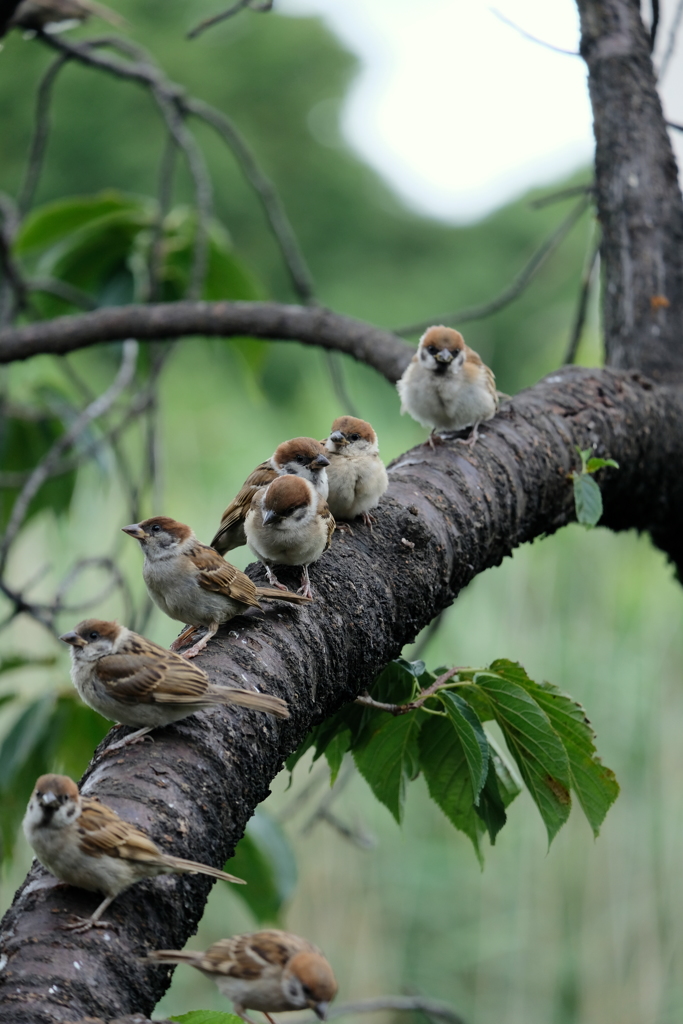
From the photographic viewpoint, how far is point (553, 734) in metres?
1.57

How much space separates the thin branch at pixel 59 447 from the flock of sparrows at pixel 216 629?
0.76 m

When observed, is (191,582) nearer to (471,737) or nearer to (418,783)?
(471,737)

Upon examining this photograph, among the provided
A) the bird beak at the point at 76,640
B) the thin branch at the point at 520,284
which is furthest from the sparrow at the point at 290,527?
the thin branch at the point at 520,284

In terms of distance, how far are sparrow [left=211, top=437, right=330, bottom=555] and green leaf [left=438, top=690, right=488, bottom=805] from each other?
65 cm

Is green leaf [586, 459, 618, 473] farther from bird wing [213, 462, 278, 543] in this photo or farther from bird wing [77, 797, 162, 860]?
bird wing [77, 797, 162, 860]

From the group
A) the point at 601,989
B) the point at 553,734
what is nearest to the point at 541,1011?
the point at 601,989

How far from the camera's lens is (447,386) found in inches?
95.6

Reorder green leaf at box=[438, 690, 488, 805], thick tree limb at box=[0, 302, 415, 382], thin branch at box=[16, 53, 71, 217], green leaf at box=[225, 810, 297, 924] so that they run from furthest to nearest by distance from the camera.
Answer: thin branch at box=[16, 53, 71, 217]
thick tree limb at box=[0, 302, 415, 382]
green leaf at box=[225, 810, 297, 924]
green leaf at box=[438, 690, 488, 805]

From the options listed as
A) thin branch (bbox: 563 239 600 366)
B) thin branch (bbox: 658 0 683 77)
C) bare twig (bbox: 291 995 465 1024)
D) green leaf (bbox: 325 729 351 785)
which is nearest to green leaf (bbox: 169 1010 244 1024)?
green leaf (bbox: 325 729 351 785)

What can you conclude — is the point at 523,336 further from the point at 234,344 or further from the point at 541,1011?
the point at 234,344

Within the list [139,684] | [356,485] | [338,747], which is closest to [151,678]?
[139,684]

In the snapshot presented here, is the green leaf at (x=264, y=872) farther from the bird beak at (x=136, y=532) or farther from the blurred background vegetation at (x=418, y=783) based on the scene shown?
the bird beak at (x=136, y=532)

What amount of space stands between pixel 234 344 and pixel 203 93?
16.7m

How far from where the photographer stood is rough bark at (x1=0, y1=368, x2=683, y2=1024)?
1095 mm
